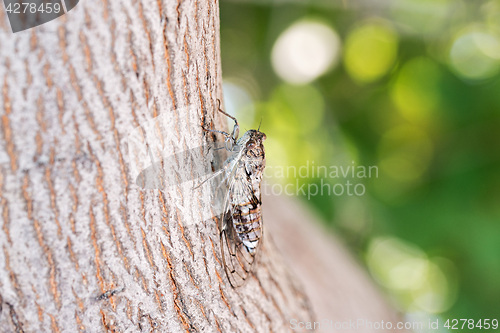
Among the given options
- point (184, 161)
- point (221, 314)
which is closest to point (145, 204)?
point (184, 161)

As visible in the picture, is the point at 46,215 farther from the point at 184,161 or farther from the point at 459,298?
the point at 459,298

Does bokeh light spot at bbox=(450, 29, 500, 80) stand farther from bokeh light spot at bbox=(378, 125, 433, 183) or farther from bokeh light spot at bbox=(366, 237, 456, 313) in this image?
bokeh light spot at bbox=(366, 237, 456, 313)

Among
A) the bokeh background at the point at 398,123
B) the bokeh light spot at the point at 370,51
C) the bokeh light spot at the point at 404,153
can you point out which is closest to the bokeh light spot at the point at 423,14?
the bokeh background at the point at 398,123

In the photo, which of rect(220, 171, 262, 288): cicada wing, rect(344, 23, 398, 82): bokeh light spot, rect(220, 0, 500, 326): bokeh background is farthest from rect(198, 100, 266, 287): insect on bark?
rect(344, 23, 398, 82): bokeh light spot

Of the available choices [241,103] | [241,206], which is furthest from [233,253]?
[241,103]

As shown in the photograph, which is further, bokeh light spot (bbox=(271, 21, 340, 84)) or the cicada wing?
bokeh light spot (bbox=(271, 21, 340, 84))

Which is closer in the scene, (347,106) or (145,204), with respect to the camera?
(145,204)
